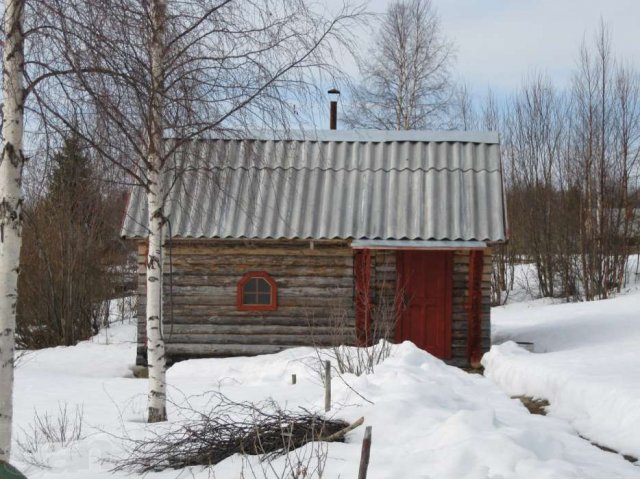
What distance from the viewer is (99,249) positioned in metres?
19.5

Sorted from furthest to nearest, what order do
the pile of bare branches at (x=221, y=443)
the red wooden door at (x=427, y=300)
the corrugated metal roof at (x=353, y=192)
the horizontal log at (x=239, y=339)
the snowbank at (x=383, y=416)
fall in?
the horizontal log at (x=239, y=339) < the red wooden door at (x=427, y=300) < the corrugated metal roof at (x=353, y=192) < the pile of bare branches at (x=221, y=443) < the snowbank at (x=383, y=416)

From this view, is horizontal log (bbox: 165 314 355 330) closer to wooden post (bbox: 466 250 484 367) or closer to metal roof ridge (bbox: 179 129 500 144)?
wooden post (bbox: 466 250 484 367)

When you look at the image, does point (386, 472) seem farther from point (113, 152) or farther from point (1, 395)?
point (113, 152)

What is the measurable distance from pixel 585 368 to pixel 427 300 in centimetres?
401

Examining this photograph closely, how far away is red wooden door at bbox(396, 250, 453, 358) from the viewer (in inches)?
521

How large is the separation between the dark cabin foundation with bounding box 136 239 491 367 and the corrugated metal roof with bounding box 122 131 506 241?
0.39m

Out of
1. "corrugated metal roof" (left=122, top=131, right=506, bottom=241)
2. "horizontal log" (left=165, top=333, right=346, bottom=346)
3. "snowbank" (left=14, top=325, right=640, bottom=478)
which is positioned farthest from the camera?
"horizontal log" (left=165, top=333, right=346, bottom=346)

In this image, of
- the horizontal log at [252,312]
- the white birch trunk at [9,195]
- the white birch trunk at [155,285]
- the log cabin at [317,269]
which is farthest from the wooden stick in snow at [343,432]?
the horizontal log at [252,312]

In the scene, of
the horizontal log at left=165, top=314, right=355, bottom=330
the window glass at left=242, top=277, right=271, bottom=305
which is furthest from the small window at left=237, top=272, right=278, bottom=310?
the horizontal log at left=165, top=314, right=355, bottom=330

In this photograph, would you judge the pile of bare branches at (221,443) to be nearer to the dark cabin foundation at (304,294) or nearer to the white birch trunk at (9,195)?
the white birch trunk at (9,195)

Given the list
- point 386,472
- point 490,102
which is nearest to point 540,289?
point 490,102

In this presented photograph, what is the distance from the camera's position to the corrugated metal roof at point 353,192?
1305cm

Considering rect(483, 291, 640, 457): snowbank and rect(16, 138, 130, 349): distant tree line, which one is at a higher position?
rect(16, 138, 130, 349): distant tree line

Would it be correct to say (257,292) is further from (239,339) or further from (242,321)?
(239,339)
